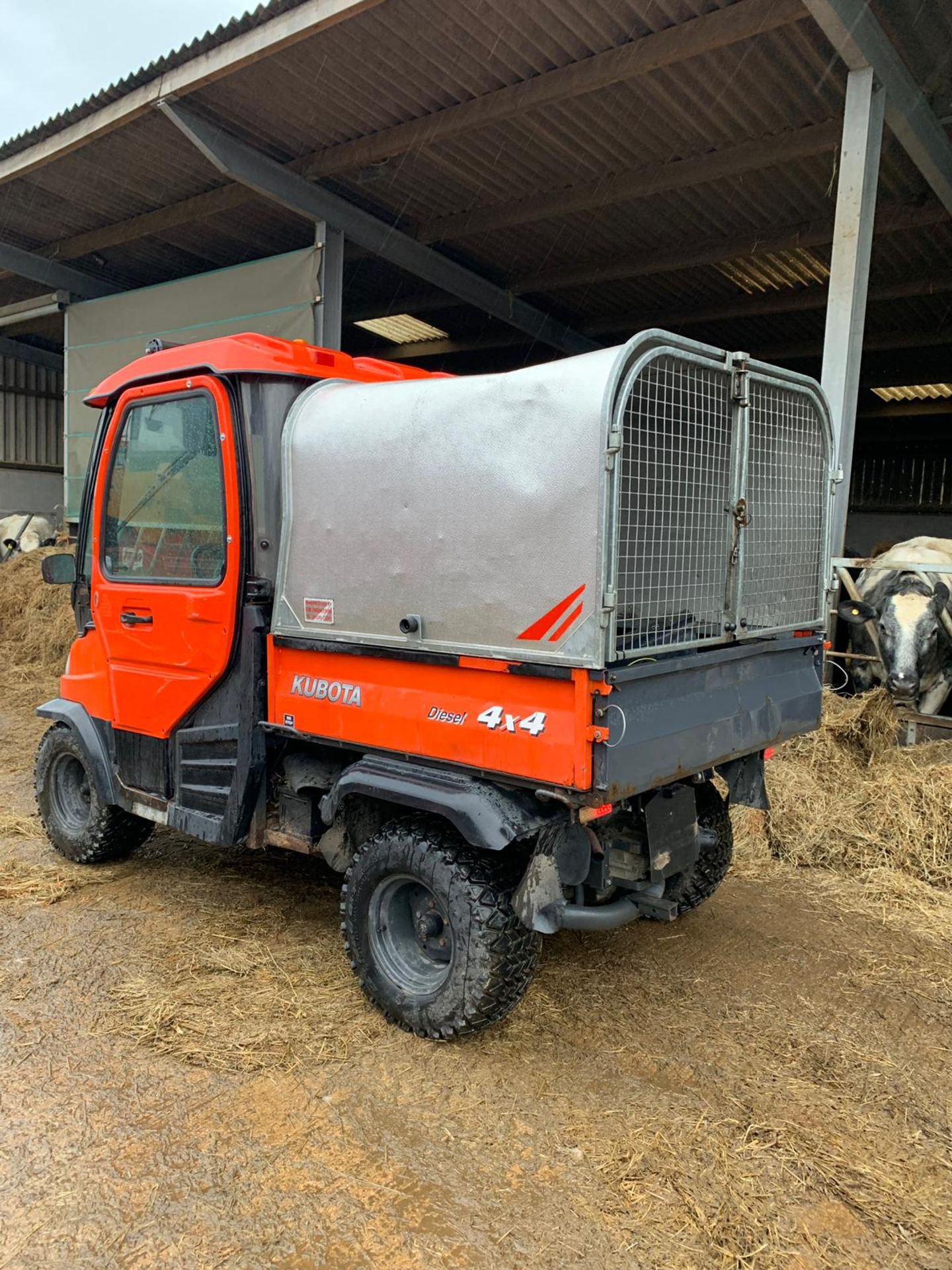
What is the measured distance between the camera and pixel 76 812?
4773 millimetres

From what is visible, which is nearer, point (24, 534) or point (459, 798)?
point (459, 798)

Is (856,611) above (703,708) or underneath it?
above

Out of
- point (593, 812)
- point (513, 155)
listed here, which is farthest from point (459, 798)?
point (513, 155)

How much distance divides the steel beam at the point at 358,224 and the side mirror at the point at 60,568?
19.1 feet

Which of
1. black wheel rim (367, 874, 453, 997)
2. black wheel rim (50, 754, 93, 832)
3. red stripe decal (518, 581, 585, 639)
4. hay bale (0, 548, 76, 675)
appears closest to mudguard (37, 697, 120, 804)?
black wheel rim (50, 754, 93, 832)

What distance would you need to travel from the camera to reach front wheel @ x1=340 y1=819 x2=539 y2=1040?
9.59ft

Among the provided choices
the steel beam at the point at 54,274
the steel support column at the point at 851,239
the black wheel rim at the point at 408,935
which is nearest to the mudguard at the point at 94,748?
the black wheel rim at the point at 408,935

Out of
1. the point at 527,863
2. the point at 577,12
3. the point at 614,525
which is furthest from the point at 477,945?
the point at 577,12

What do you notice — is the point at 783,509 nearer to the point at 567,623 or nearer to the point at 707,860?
the point at 567,623

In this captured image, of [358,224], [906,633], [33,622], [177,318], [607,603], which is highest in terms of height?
[358,224]

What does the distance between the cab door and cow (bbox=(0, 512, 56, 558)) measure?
10.6 meters

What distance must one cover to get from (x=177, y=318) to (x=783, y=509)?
10.8 metres

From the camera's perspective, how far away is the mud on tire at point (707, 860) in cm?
391

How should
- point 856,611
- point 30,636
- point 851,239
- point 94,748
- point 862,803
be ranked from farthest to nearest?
point 30,636
point 851,239
point 856,611
point 862,803
point 94,748
